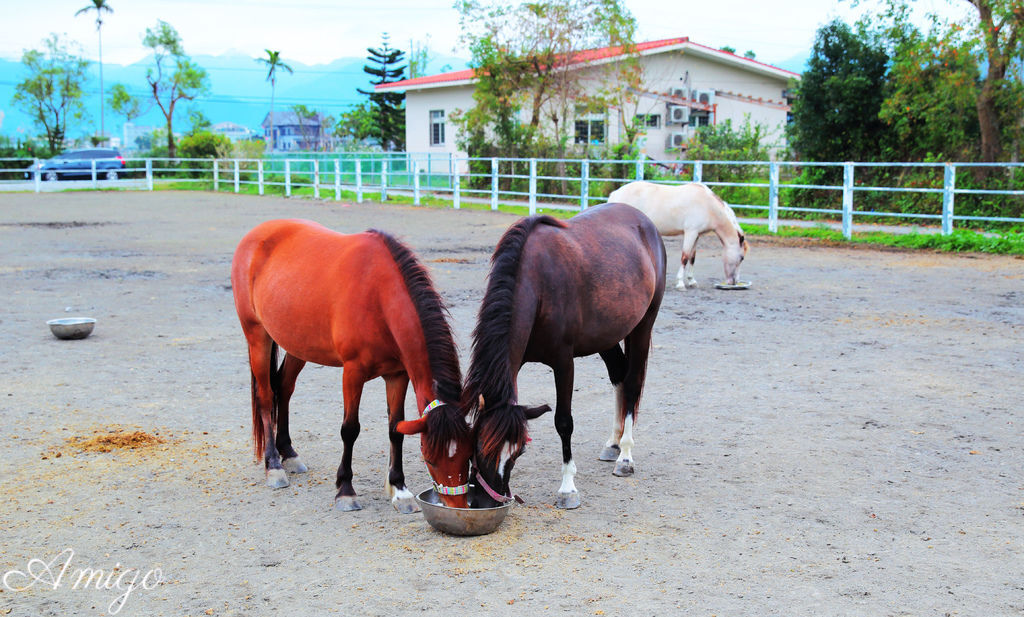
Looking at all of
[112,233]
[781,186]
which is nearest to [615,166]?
[781,186]

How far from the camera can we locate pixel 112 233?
16719 mm

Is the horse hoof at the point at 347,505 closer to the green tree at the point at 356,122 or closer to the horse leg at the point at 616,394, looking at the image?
the horse leg at the point at 616,394

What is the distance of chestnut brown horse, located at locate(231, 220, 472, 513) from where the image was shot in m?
3.54

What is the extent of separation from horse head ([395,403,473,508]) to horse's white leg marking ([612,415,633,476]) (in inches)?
50.9

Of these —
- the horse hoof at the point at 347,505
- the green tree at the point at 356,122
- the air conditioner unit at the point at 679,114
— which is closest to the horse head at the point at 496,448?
the horse hoof at the point at 347,505

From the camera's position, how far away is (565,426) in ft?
13.7

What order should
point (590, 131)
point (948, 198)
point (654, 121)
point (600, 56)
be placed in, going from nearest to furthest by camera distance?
point (948, 198)
point (600, 56)
point (590, 131)
point (654, 121)

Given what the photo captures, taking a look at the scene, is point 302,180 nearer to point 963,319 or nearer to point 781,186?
point 781,186

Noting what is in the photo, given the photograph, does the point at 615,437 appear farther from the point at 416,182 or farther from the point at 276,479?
the point at 416,182

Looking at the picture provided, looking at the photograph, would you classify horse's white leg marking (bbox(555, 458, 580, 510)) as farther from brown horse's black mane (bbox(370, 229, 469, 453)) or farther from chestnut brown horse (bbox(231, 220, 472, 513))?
brown horse's black mane (bbox(370, 229, 469, 453))

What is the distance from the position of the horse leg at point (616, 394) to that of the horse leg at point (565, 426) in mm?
686

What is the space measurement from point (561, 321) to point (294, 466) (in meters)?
1.68

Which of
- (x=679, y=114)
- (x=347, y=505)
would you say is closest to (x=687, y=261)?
(x=347, y=505)

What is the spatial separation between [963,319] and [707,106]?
21890mm
